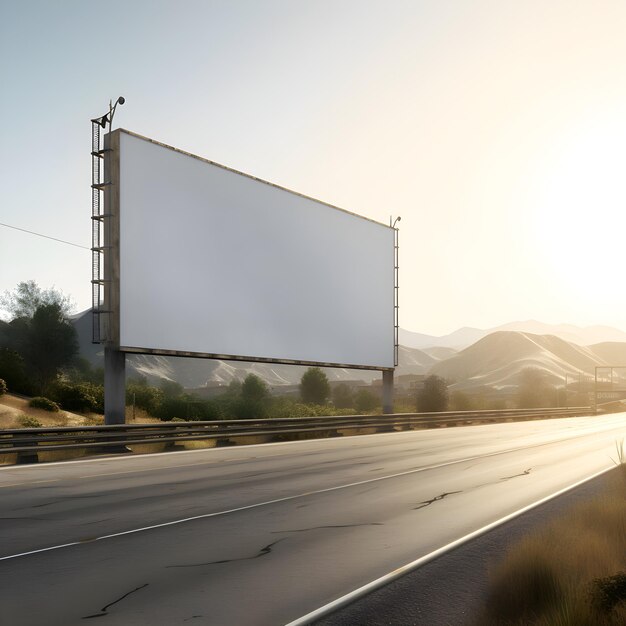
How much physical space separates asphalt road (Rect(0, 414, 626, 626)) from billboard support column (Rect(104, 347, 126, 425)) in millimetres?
5507

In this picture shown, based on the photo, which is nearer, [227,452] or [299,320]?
[227,452]

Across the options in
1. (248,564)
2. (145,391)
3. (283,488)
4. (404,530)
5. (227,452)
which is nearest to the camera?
(248,564)

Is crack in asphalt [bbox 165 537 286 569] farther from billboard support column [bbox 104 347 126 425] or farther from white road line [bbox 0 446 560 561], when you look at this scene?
billboard support column [bbox 104 347 126 425]

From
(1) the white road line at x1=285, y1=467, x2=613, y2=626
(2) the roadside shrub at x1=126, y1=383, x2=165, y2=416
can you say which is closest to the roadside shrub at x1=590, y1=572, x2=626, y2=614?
(1) the white road line at x1=285, y1=467, x2=613, y2=626

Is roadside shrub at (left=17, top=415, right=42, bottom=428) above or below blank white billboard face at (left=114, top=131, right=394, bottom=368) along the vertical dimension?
below

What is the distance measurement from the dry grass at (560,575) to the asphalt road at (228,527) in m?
1.36

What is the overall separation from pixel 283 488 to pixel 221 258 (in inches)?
758

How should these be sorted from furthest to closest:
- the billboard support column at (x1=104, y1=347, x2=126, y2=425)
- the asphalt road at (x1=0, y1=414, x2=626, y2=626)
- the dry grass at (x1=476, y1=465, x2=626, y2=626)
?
the billboard support column at (x1=104, y1=347, x2=126, y2=425), the asphalt road at (x1=0, y1=414, x2=626, y2=626), the dry grass at (x1=476, y1=465, x2=626, y2=626)

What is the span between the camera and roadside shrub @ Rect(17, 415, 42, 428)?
3916 centimetres

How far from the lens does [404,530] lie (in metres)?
10.2

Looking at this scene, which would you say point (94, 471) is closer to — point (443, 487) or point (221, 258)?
point (443, 487)

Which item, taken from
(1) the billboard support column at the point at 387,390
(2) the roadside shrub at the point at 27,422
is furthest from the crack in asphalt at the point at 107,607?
(1) the billboard support column at the point at 387,390

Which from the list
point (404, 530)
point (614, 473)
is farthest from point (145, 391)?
point (404, 530)

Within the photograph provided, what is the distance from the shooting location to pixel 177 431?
85.1 ft
